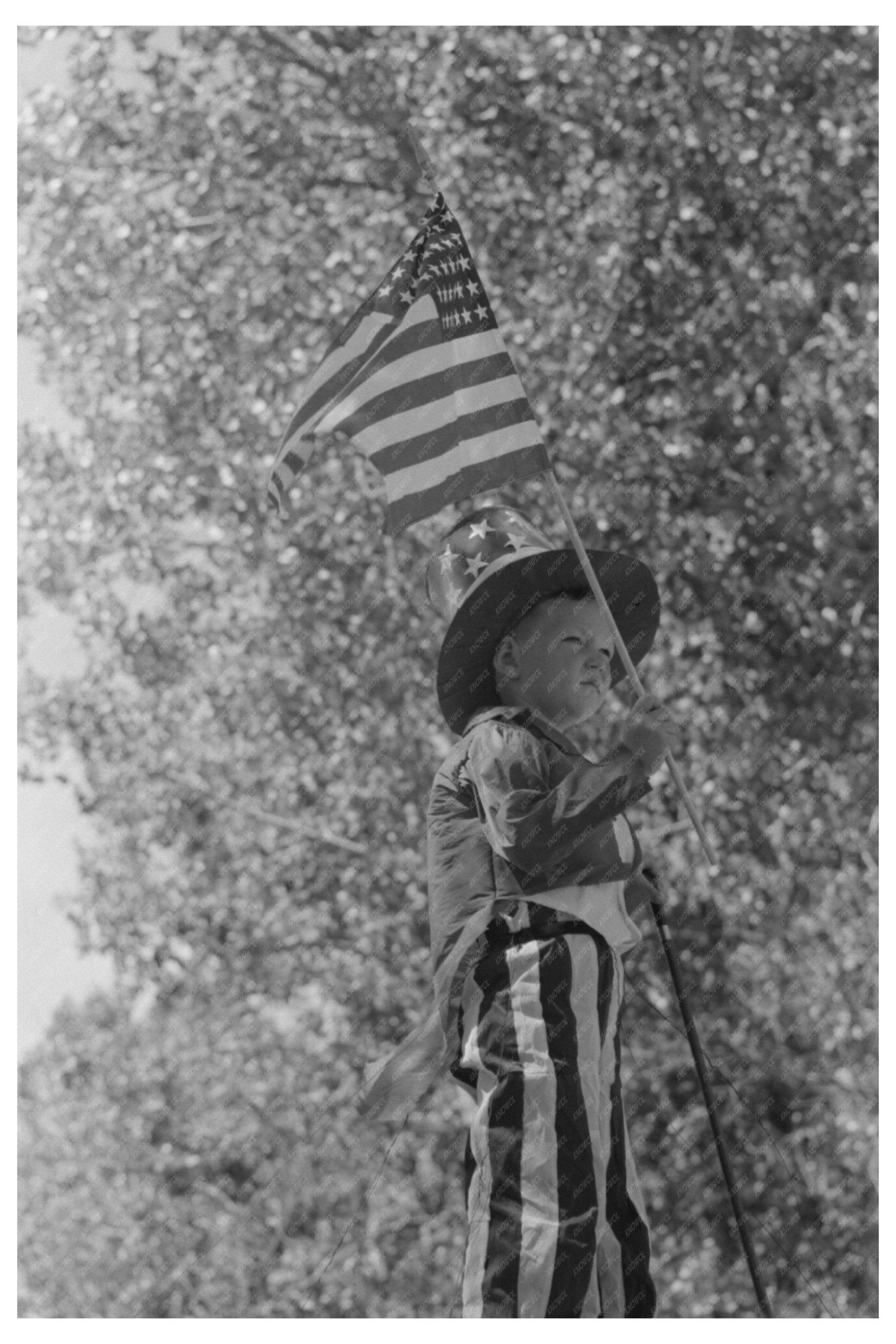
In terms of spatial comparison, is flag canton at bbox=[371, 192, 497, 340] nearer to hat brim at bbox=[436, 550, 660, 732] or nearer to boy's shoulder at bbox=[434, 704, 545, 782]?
hat brim at bbox=[436, 550, 660, 732]

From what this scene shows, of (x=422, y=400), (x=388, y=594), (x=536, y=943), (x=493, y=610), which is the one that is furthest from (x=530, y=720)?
(x=388, y=594)

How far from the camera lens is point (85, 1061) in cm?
698

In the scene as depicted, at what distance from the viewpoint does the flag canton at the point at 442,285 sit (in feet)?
9.30

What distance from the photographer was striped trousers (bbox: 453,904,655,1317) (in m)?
2.22

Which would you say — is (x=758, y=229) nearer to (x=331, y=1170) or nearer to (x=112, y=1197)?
(x=331, y=1170)

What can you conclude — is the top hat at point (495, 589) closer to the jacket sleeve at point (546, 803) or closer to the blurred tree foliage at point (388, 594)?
the jacket sleeve at point (546, 803)

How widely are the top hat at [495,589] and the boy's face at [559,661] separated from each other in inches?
1.2

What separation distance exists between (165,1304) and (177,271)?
3.87 m

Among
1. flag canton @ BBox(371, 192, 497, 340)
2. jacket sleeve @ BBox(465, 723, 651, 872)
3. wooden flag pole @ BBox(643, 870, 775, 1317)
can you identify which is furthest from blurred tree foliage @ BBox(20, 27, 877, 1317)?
jacket sleeve @ BBox(465, 723, 651, 872)

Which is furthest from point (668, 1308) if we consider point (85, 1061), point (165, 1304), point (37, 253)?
point (37, 253)

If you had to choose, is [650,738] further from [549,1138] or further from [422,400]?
[422,400]

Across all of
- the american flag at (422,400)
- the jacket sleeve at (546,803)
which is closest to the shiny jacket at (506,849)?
the jacket sleeve at (546,803)

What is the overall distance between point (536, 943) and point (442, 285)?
3.65 ft

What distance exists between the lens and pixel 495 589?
8.74 feet
